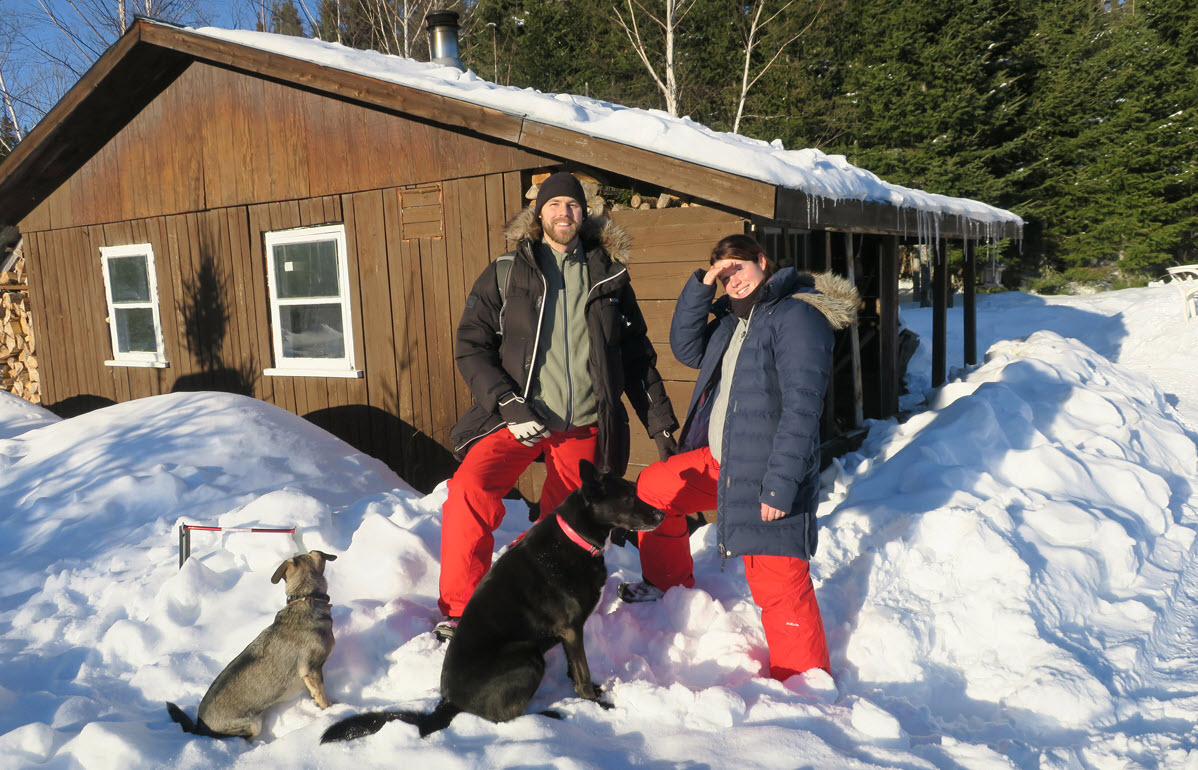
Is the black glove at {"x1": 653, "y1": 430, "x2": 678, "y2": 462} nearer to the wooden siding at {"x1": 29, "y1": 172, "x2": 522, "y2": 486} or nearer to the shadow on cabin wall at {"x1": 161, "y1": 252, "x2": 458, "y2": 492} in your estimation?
the wooden siding at {"x1": 29, "y1": 172, "x2": 522, "y2": 486}

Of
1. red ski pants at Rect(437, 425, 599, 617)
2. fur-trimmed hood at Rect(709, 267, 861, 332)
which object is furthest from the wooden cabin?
red ski pants at Rect(437, 425, 599, 617)

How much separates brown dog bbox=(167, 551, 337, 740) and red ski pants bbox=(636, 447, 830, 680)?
151 cm

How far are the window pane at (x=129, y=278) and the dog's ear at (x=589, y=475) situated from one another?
292 inches

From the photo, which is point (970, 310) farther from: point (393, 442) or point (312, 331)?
point (312, 331)

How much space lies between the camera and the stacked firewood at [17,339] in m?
9.71

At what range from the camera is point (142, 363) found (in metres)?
8.48

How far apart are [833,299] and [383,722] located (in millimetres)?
2399

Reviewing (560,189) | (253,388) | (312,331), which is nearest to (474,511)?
(560,189)

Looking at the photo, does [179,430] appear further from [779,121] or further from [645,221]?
[779,121]

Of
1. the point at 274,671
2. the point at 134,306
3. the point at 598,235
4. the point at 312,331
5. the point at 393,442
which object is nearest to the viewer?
the point at 274,671

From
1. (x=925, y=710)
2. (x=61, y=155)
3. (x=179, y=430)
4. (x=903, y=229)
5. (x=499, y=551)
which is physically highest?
(x=61, y=155)

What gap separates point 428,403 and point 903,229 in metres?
4.74

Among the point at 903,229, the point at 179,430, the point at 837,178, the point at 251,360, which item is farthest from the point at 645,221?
the point at 251,360

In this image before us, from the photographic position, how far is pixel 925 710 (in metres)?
3.10
